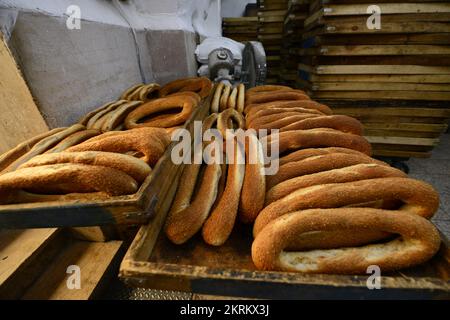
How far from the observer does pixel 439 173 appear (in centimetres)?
347

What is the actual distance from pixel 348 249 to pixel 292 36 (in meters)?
4.82

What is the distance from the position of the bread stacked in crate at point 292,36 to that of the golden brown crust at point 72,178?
4.43m

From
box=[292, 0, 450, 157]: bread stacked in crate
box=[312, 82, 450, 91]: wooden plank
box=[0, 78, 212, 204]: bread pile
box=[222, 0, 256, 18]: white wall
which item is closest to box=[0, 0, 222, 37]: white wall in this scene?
box=[0, 78, 212, 204]: bread pile

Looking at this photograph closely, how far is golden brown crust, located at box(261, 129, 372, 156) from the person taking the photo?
1095 mm

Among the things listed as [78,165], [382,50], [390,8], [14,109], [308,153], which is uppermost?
[390,8]

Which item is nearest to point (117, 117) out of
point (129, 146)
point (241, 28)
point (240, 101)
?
point (129, 146)

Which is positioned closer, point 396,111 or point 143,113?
point 143,113

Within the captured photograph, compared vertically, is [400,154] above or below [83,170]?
below

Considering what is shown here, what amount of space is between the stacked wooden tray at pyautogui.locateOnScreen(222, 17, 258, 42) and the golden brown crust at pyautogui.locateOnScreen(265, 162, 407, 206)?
600cm

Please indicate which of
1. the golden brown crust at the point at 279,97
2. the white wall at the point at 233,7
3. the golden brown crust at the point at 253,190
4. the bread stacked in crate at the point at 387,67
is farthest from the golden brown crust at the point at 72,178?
the white wall at the point at 233,7

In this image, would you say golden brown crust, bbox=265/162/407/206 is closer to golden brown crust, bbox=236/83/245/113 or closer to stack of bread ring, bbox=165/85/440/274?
stack of bread ring, bbox=165/85/440/274

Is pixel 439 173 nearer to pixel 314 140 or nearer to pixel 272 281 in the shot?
pixel 314 140
